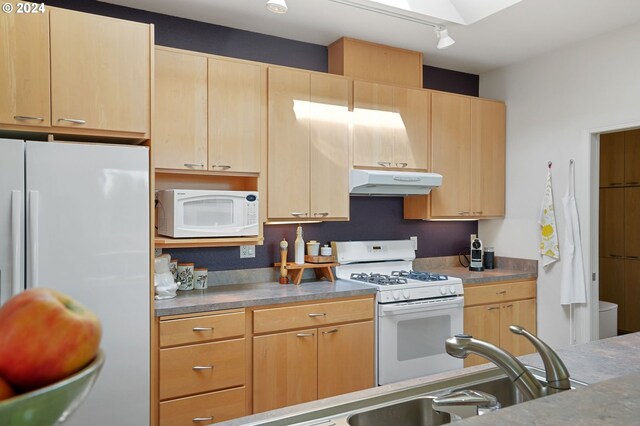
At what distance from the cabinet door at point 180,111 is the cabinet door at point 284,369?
3.95ft

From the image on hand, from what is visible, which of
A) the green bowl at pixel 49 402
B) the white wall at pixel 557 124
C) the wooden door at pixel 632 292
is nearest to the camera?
the green bowl at pixel 49 402

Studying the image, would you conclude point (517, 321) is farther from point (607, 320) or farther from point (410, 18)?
point (410, 18)

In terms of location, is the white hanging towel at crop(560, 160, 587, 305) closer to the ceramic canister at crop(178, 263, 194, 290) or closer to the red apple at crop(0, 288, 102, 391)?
the ceramic canister at crop(178, 263, 194, 290)

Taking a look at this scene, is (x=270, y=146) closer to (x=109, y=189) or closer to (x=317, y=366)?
(x=109, y=189)

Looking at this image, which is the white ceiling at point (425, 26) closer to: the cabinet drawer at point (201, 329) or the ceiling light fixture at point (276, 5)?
the ceiling light fixture at point (276, 5)

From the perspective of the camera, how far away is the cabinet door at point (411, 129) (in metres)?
3.82

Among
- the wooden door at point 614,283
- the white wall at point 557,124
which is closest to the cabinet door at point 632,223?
the wooden door at point 614,283

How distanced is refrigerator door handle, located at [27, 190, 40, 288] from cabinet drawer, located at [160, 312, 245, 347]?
2.24 feet

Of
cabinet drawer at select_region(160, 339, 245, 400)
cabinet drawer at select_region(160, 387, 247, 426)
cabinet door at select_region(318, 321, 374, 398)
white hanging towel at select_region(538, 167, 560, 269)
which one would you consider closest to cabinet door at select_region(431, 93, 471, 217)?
white hanging towel at select_region(538, 167, 560, 269)

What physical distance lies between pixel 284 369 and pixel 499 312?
6.50 feet

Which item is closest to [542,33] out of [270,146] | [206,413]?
[270,146]

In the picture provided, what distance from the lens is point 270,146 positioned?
3277mm

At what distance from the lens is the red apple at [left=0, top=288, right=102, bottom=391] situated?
33 centimetres

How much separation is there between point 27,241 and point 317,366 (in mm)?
1821
